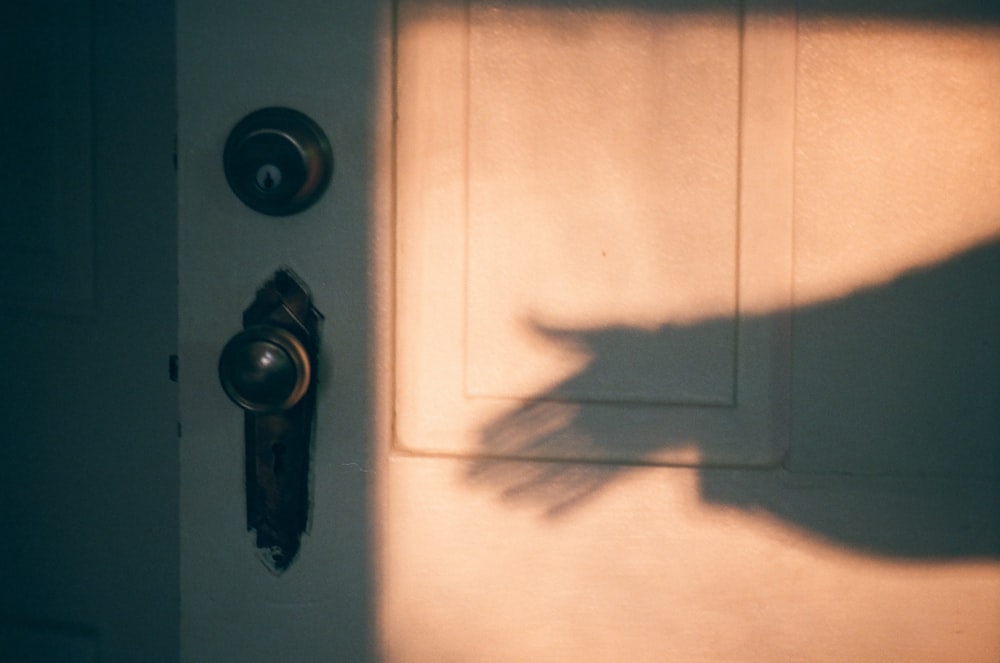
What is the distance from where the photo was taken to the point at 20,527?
43.1 inches

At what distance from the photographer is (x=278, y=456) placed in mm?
749

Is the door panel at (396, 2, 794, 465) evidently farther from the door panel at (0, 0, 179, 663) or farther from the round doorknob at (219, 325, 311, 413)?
the door panel at (0, 0, 179, 663)

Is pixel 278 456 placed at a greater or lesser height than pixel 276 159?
lesser

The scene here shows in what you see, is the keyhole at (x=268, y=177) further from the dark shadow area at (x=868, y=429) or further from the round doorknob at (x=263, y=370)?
the dark shadow area at (x=868, y=429)

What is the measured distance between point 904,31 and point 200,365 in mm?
802

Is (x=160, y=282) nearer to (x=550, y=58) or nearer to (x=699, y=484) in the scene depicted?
(x=550, y=58)

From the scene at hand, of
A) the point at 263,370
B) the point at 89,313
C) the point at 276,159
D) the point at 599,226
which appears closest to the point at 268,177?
the point at 276,159

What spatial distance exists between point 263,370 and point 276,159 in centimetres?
21

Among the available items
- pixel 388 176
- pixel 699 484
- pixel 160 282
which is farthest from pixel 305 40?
pixel 699 484

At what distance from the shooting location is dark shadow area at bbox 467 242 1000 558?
0.71 metres

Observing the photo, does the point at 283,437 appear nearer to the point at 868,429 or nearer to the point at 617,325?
the point at 617,325

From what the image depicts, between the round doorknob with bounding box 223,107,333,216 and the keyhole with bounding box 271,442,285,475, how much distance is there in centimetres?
25

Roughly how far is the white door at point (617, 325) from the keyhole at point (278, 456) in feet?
0.12

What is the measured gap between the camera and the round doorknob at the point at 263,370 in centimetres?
70
